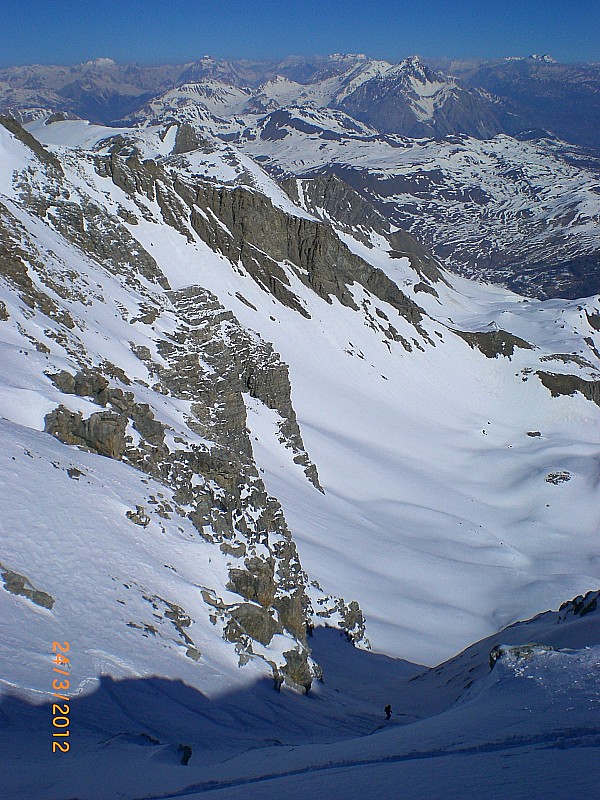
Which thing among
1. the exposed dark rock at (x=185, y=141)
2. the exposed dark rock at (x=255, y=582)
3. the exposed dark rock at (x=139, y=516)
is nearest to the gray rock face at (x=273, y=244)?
the exposed dark rock at (x=185, y=141)

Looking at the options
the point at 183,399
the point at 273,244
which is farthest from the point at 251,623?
the point at 273,244

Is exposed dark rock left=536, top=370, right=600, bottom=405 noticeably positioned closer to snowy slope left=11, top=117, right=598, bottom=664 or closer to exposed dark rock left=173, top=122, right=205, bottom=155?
snowy slope left=11, top=117, right=598, bottom=664

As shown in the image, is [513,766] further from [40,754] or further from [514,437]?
[514,437]

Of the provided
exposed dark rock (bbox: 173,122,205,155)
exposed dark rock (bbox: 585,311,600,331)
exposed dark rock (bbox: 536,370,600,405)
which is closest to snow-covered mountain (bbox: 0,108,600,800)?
exposed dark rock (bbox: 536,370,600,405)

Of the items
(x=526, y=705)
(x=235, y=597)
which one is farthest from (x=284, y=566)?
(x=526, y=705)

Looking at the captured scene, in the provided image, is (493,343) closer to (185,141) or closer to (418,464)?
(418,464)
